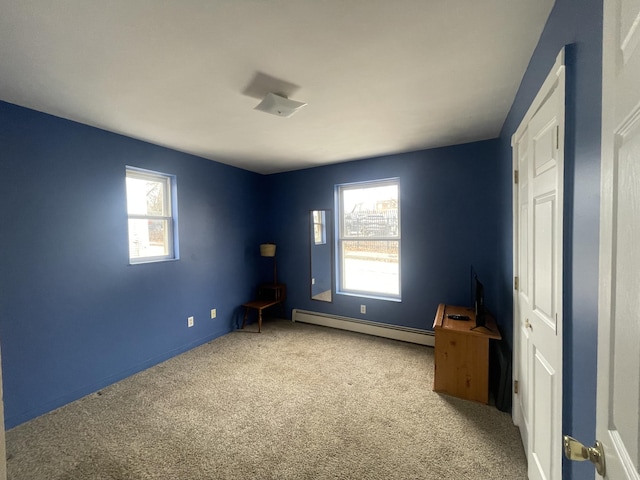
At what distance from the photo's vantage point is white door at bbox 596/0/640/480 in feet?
1.43

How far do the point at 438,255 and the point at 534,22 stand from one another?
2401 millimetres

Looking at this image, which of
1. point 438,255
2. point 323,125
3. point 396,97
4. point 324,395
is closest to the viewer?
point 396,97

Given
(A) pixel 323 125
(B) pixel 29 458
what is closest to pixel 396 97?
(A) pixel 323 125

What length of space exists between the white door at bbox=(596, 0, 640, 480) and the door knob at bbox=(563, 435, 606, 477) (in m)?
0.02

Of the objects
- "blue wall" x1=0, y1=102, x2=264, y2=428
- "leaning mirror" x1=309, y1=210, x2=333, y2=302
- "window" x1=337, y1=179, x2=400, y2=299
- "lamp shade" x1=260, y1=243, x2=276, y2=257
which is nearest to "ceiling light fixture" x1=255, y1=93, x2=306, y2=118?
"blue wall" x1=0, y1=102, x2=264, y2=428

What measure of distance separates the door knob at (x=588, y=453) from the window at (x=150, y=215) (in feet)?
11.1

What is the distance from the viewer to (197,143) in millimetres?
2943

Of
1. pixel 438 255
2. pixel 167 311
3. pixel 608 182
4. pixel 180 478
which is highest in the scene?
pixel 608 182

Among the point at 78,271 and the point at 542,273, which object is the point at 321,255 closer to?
the point at 78,271

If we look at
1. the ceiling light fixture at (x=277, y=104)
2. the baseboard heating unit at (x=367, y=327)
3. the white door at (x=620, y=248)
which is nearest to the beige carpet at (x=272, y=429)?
the baseboard heating unit at (x=367, y=327)

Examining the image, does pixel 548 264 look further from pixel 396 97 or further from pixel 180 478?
pixel 180 478

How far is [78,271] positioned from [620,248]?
3.28 metres

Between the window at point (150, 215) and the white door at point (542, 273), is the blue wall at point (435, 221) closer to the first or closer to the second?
the white door at point (542, 273)

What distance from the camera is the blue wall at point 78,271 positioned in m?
1.99
